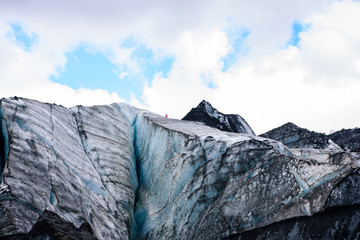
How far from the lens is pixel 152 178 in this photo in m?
13.9

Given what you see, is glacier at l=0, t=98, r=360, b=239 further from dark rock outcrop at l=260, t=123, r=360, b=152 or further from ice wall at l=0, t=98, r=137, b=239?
→ dark rock outcrop at l=260, t=123, r=360, b=152

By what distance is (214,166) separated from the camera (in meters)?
11.3

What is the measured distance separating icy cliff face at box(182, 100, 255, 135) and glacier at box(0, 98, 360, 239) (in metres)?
5.00

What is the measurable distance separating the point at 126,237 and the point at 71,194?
7.15ft

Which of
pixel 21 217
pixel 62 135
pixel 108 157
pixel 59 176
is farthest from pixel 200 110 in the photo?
pixel 21 217

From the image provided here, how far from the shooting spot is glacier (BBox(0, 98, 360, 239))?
8.53 meters

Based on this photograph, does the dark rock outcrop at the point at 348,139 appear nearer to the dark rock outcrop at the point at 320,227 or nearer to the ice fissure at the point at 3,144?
the dark rock outcrop at the point at 320,227

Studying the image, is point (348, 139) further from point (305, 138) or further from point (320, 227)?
point (320, 227)

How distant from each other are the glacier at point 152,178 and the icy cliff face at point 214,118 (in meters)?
5.00

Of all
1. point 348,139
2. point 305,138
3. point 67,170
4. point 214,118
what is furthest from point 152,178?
point 348,139

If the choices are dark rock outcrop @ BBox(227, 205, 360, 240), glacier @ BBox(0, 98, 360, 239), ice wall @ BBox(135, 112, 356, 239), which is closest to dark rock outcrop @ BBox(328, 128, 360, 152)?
glacier @ BBox(0, 98, 360, 239)

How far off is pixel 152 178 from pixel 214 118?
8.05 metres

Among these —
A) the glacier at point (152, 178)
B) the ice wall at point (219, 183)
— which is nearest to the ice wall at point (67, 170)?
the glacier at point (152, 178)

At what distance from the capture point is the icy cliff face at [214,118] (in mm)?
20672
